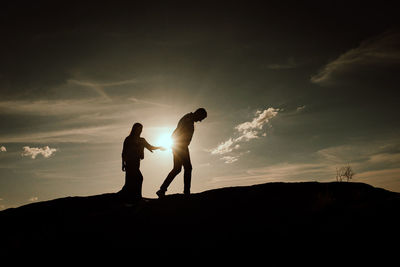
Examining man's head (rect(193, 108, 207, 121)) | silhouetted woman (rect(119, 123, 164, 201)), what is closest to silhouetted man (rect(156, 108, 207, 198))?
man's head (rect(193, 108, 207, 121))

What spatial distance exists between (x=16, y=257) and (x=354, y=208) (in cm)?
669

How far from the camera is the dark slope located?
530cm

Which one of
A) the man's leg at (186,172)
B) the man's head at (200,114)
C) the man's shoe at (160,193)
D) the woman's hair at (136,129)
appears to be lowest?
the man's shoe at (160,193)

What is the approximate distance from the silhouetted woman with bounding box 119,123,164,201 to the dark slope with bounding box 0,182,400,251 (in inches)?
65.0

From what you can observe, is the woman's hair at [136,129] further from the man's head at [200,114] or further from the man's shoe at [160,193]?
the man's shoe at [160,193]

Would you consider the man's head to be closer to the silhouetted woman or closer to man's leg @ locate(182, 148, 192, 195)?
man's leg @ locate(182, 148, 192, 195)

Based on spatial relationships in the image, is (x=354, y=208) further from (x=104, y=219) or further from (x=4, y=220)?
(x=4, y=220)

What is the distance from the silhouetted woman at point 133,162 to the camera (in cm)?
910

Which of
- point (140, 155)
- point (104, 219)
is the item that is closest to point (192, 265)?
point (104, 219)

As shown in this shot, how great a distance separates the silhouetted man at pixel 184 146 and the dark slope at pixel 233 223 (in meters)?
0.72

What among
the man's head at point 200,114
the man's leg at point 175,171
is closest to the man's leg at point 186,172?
the man's leg at point 175,171

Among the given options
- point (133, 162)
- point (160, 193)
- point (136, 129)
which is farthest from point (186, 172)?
point (136, 129)

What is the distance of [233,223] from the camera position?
6.11 meters

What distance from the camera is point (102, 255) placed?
5445 millimetres
